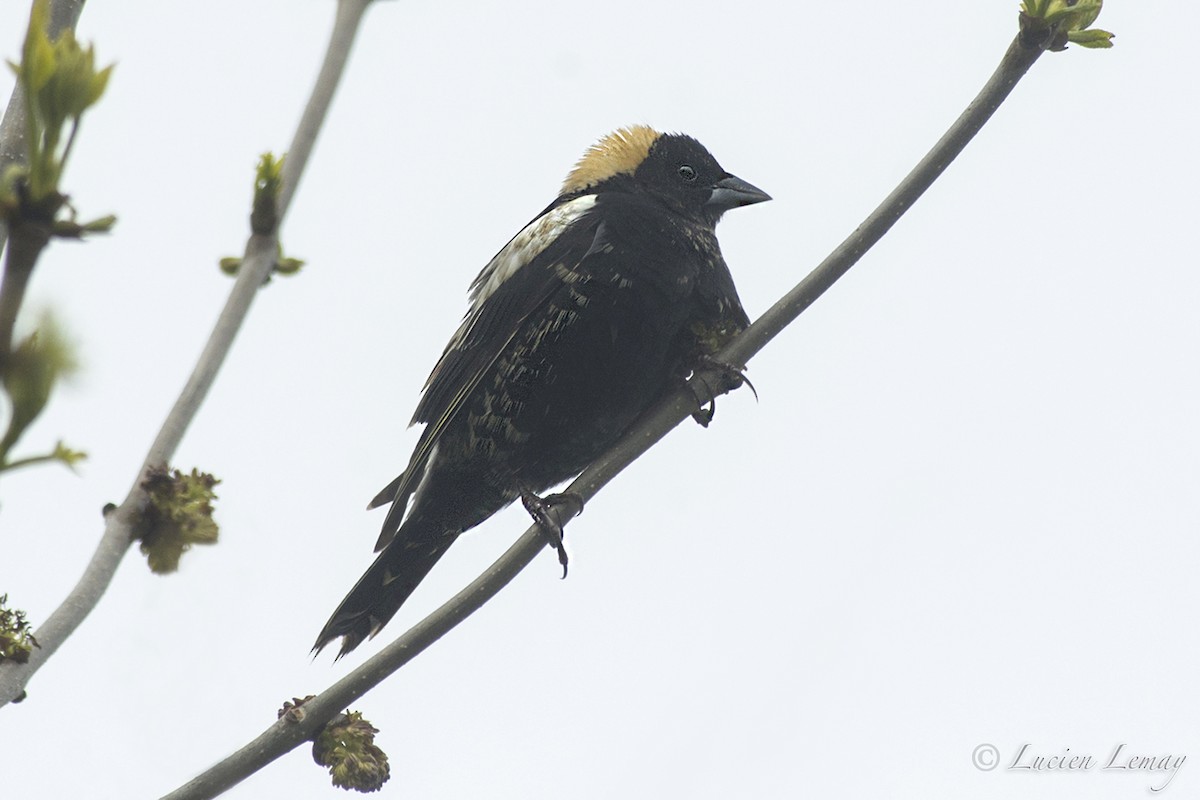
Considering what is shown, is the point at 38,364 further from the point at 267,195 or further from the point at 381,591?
the point at 381,591

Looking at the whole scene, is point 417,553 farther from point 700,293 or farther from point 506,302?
point 700,293

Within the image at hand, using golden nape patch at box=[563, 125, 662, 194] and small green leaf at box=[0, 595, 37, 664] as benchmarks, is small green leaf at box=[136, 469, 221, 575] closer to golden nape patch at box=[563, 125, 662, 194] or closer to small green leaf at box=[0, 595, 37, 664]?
small green leaf at box=[0, 595, 37, 664]

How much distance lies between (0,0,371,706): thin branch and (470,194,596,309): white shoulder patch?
8.89 feet

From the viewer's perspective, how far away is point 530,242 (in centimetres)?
426

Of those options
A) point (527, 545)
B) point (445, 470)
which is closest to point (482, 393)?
point (445, 470)

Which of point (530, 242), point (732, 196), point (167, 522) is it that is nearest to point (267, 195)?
point (167, 522)

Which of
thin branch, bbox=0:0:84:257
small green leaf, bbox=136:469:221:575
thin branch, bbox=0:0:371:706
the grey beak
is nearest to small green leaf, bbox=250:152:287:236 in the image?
thin branch, bbox=0:0:371:706

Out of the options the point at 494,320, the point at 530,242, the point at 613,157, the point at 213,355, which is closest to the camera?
the point at 213,355

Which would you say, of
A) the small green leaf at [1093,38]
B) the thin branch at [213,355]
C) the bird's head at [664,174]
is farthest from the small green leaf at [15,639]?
the bird's head at [664,174]

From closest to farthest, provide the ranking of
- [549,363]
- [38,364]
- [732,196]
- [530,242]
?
[38,364], [549,363], [530,242], [732,196]

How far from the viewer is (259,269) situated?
56.2 inches

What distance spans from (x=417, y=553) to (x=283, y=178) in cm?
295

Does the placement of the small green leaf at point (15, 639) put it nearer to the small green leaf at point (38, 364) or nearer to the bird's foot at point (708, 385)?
the small green leaf at point (38, 364)

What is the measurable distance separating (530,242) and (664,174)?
0.74 m
